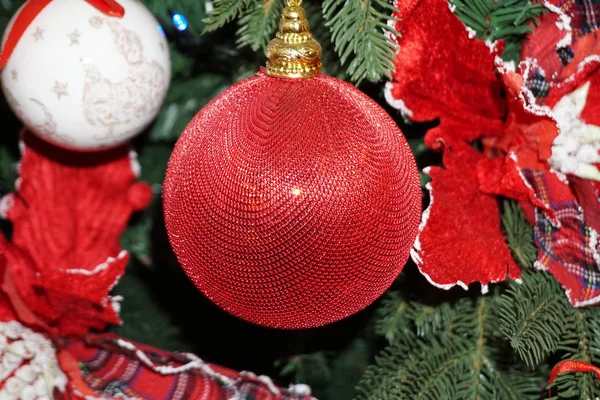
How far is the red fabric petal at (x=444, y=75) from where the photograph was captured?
59 centimetres

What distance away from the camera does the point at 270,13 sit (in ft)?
2.12

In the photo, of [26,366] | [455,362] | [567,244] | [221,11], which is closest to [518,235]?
[567,244]

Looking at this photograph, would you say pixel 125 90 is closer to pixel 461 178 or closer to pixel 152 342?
pixel 461 178

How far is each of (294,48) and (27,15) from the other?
0.29 metres

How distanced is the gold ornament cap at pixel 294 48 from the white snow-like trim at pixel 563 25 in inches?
9.5

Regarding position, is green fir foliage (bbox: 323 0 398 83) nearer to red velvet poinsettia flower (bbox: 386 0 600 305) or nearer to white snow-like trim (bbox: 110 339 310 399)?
red velvet poinsettia flower (bbox: 386 0 600 305)

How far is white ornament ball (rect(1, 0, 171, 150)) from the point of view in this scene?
610 mm

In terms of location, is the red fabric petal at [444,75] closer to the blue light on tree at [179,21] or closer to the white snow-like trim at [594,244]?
the white snow-like trim at [594,244]

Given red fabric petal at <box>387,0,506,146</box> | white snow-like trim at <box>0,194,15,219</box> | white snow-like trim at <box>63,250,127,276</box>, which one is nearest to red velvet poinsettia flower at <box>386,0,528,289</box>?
red fabric petal at <box>387,0,506,146</box>

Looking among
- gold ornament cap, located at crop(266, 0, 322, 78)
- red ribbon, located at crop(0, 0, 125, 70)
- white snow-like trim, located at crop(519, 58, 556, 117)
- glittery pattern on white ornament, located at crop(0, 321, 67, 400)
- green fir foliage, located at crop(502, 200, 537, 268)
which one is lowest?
glittery pattern on white ornament, located at crop(0, 321, 67, 400)

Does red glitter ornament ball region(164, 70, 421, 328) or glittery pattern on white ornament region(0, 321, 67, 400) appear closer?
Answer: red glitter ornament ball region(164, 70, 421, 328)

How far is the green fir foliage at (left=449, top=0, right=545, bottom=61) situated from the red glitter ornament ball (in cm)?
19

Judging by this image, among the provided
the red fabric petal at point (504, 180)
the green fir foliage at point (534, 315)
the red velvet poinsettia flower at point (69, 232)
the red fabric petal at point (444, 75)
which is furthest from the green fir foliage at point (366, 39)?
the red velvet poinsettia flower at point (69, 232)

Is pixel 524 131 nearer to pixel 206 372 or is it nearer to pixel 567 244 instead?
pixel 567 244
